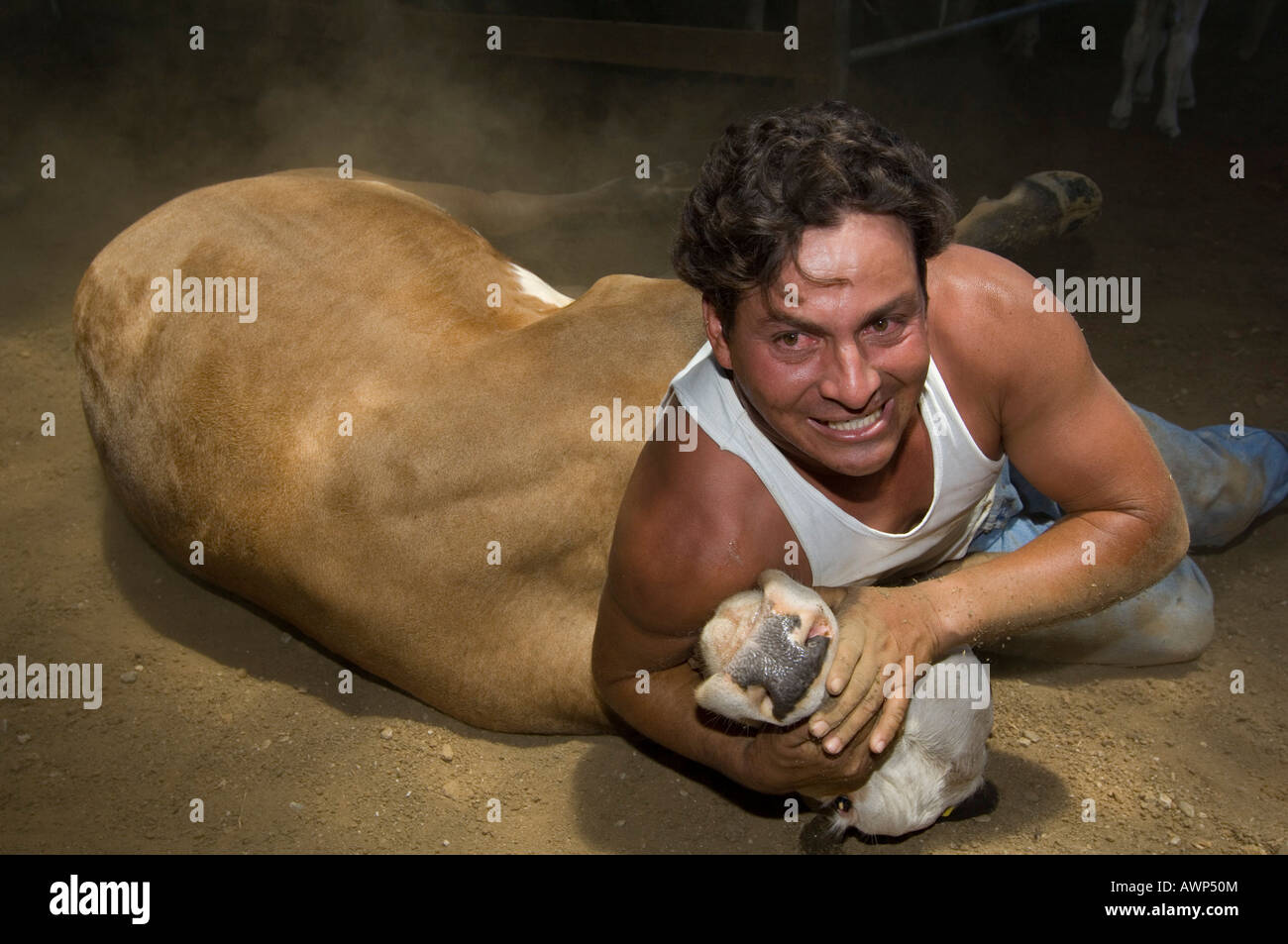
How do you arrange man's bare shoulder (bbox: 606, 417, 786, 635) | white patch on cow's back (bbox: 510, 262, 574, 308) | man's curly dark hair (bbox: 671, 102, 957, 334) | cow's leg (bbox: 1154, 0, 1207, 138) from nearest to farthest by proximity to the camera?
man's curly dark hair (bbox: 671, 102, 957, 334)
man's bare shoulder (bbox: 606, 417, 786, 635)
white patch on cow's back (bbox: 510, 262, 574, 308)
cow's leg (bbox: 1154, 0, 1207, 138)

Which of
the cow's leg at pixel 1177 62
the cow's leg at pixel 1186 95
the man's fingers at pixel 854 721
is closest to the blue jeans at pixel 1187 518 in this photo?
the man's fingers at pixel 854 721

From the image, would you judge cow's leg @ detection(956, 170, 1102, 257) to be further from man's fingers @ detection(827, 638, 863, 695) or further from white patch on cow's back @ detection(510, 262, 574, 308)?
man's fingers @ detection(827, 638, 863, 695)

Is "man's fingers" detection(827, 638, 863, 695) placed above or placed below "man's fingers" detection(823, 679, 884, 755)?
above

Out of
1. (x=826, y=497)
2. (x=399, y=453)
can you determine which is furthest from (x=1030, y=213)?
(x=399, y=453)

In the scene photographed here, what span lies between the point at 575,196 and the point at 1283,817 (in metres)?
3.02

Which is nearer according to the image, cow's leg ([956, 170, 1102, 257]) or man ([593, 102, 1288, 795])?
man ([593, 102, 1288, 795])

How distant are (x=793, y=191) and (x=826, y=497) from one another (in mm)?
519

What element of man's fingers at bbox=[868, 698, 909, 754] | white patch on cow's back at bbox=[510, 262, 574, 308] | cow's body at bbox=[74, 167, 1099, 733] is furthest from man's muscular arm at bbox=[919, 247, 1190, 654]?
white patch on cow's back at bbox=[510, 262, 574, 308]

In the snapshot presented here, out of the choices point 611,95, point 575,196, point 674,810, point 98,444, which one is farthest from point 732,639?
point 611,95

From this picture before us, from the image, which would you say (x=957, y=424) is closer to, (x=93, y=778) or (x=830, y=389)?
(x=830, y=389)

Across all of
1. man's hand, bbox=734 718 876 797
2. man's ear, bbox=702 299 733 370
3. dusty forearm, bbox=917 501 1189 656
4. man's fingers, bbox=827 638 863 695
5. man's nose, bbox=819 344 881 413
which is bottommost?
man's hand, bbox=734 718 876 797

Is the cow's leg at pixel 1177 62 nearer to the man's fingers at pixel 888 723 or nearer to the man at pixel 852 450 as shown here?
the man at pixel 852 450

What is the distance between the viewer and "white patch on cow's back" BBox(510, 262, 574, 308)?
2920mm

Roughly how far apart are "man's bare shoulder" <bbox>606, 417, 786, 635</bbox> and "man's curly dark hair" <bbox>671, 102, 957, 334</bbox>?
0.82 ft
